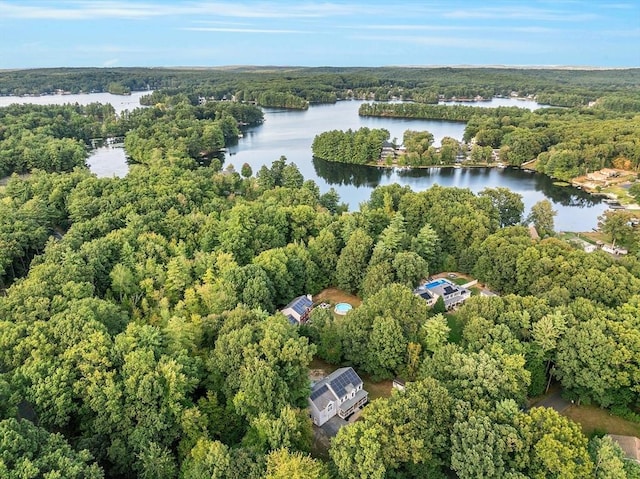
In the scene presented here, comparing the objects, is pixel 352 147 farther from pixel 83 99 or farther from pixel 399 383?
pixel 83 99

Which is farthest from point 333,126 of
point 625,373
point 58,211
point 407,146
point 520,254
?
point 625,373

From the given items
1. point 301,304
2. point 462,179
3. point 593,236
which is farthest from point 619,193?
point 301,304

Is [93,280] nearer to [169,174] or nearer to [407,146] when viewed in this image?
[169,174]

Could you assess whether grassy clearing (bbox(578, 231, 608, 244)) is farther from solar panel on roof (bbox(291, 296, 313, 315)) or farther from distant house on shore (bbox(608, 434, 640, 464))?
solar panel on roof (bbox(291, 296, 313, 315))

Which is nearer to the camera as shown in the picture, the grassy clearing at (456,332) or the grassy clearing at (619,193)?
the grassy clearing at (456,332)

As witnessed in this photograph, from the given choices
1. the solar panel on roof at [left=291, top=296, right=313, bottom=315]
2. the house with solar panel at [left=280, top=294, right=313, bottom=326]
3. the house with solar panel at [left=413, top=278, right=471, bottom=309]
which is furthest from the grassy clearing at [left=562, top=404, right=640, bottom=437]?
the solar panel on roof at [left=291, top=296, right=313, bottom=315]

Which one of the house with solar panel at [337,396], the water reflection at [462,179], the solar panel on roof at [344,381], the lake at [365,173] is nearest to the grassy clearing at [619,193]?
the water reflection at [462,179]

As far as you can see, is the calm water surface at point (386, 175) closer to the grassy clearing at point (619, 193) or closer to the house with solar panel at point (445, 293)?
the grassy clearing at point (619, 193)
